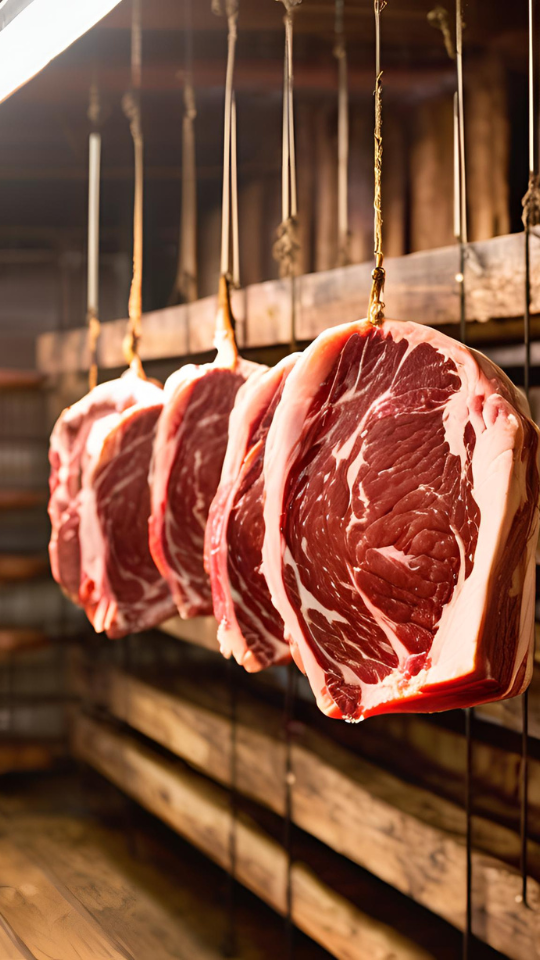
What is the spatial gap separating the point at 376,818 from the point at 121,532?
84 cm

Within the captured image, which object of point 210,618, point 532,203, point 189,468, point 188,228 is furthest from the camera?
point 188,228

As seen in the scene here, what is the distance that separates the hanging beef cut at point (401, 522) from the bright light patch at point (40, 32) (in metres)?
0.51

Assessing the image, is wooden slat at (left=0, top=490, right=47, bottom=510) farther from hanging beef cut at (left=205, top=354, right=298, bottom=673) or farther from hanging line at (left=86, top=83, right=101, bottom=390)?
hanging beef cut at (left=205, top=354, right=298, bottom=673)

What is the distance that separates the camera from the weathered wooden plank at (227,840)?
2.06 m

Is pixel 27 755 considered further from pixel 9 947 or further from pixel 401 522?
pixel 401 522

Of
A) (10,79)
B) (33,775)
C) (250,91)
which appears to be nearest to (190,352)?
(250,91)

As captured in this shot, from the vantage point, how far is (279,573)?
130 cm

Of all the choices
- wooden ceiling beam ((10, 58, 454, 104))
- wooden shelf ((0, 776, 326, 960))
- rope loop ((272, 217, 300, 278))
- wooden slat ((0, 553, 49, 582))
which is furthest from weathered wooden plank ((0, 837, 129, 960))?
wooden ceiling beam ((10, 58, 454, 104))

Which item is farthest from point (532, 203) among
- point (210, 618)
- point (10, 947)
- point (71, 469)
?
point (10, 947)

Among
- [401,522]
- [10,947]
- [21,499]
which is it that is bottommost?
[10,947]

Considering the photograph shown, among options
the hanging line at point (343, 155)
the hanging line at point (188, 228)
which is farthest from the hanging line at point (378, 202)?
the hanging line at point (188, 228)

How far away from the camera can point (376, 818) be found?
1978 mm

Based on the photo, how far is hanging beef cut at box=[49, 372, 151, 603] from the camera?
6.89 feet

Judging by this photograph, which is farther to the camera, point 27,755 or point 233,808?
point 27,755
